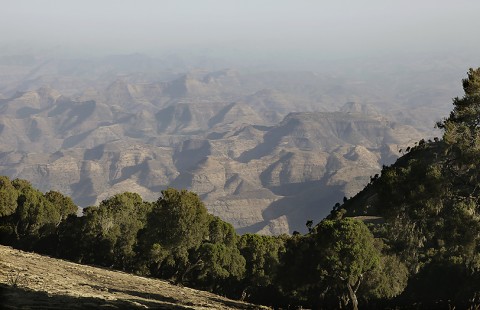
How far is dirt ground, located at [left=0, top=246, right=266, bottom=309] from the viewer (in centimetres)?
2561

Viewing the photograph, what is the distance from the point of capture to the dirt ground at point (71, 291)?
25609mm

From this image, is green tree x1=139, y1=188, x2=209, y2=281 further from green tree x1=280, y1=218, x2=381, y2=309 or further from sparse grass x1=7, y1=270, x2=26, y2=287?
sparse grass x1=7, y1=270, x2=26, y2=287

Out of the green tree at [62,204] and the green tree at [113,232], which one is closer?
the green tree at [113,232]

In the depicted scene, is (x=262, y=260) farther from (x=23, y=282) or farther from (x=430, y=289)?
(x=23, y=282)

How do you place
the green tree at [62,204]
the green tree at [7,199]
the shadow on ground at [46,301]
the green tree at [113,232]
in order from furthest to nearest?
the green tree at [62,204]
the green tree at [113,232]
the green tree at [7,199]
the shadow on ground at [46,301]

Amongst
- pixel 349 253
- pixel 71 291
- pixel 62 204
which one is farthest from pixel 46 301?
pixel 62 204

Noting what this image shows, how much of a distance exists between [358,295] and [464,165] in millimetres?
28679

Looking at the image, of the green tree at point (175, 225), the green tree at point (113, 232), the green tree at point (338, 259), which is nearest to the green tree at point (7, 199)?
the green tree at point (113, 232)

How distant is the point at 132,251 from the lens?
7800cm

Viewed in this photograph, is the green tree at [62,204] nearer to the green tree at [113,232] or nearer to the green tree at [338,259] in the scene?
the green tree at [113,232]

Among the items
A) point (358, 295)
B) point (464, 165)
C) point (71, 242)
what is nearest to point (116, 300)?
point (464, 165)

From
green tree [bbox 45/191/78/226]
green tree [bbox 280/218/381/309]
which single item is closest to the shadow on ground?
green tree [bbox 280/218/381/309]

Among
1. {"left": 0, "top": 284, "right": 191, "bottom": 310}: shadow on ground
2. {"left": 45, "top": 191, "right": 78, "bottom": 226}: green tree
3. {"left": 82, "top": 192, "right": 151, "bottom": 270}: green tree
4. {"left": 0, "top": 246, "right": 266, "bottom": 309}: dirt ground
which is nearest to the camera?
{"left": 0, "top": 284, "right": 191, "bottom": 310}: shadow on ground

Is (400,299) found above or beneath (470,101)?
beneath
